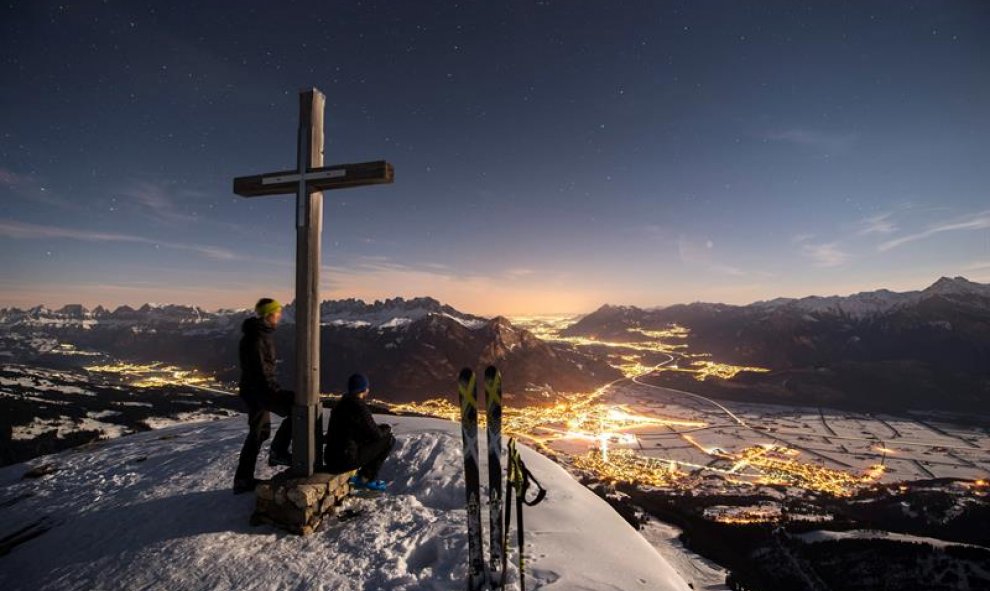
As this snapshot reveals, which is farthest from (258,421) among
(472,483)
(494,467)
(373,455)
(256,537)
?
(494,467)

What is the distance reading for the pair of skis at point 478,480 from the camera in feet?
Answer: 17.8

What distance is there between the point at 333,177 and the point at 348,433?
185 inches

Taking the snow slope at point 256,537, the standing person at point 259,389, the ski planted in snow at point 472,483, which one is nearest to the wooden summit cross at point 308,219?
the standing person at point 259,389

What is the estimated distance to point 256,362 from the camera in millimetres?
6973

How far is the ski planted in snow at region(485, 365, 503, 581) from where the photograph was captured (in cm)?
552

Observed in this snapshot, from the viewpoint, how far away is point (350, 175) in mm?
7555

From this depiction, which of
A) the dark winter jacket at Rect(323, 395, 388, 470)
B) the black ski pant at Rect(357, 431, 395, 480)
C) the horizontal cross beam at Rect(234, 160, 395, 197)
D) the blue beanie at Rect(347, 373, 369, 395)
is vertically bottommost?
the black ski pant at Rect(357, 431, 395, 480)

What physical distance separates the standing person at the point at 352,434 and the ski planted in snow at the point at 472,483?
7.91 feet

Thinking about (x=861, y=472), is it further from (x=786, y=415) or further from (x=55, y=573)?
(x=55, y=573)

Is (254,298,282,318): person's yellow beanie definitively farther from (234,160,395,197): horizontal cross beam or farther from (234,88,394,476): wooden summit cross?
(234,160,395,197): horizontal cross beam

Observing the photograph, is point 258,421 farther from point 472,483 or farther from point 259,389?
point 472,483

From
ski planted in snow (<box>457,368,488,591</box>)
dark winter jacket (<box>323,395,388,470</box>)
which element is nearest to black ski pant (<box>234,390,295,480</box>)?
dark winter jacket (<box>323,395,388,470</box>)

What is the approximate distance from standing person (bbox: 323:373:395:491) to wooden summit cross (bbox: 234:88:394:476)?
0.99 ft

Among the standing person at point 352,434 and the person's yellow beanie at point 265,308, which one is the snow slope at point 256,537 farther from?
the person's yellow beanie at point 265,308
